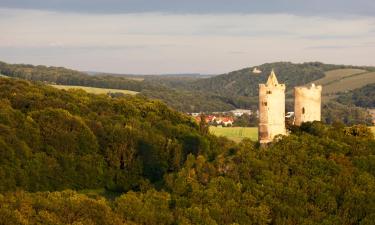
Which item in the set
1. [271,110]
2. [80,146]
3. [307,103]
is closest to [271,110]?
[271,110]

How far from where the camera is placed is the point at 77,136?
209 feet

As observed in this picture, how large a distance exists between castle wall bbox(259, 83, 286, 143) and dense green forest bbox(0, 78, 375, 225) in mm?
871

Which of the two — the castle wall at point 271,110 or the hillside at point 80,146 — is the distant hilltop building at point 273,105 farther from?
the hillside at point 80,146

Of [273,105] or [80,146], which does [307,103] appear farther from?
[80,146]

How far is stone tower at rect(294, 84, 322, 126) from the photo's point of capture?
45938mm

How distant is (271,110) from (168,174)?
426 inches

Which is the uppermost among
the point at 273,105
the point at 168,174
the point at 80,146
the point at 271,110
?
the point at 273,105

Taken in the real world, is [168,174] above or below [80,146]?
below

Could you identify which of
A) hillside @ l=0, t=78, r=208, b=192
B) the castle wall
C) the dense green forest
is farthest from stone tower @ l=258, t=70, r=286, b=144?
hillside @ l=0, t=78, r=208, b=192

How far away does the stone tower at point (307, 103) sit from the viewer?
45.9m

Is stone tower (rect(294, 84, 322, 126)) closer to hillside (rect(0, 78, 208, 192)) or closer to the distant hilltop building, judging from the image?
the distant hilltop building

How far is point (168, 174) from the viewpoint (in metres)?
50.9

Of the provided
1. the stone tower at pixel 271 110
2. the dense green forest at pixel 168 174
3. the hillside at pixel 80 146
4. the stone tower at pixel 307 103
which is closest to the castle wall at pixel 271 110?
the stone tower at pixel 271 110

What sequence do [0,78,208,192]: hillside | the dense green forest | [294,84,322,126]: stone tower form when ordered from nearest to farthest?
the dense green forest, [294,84,322,126]: stone tower, [0,78,208,192]: hillside
